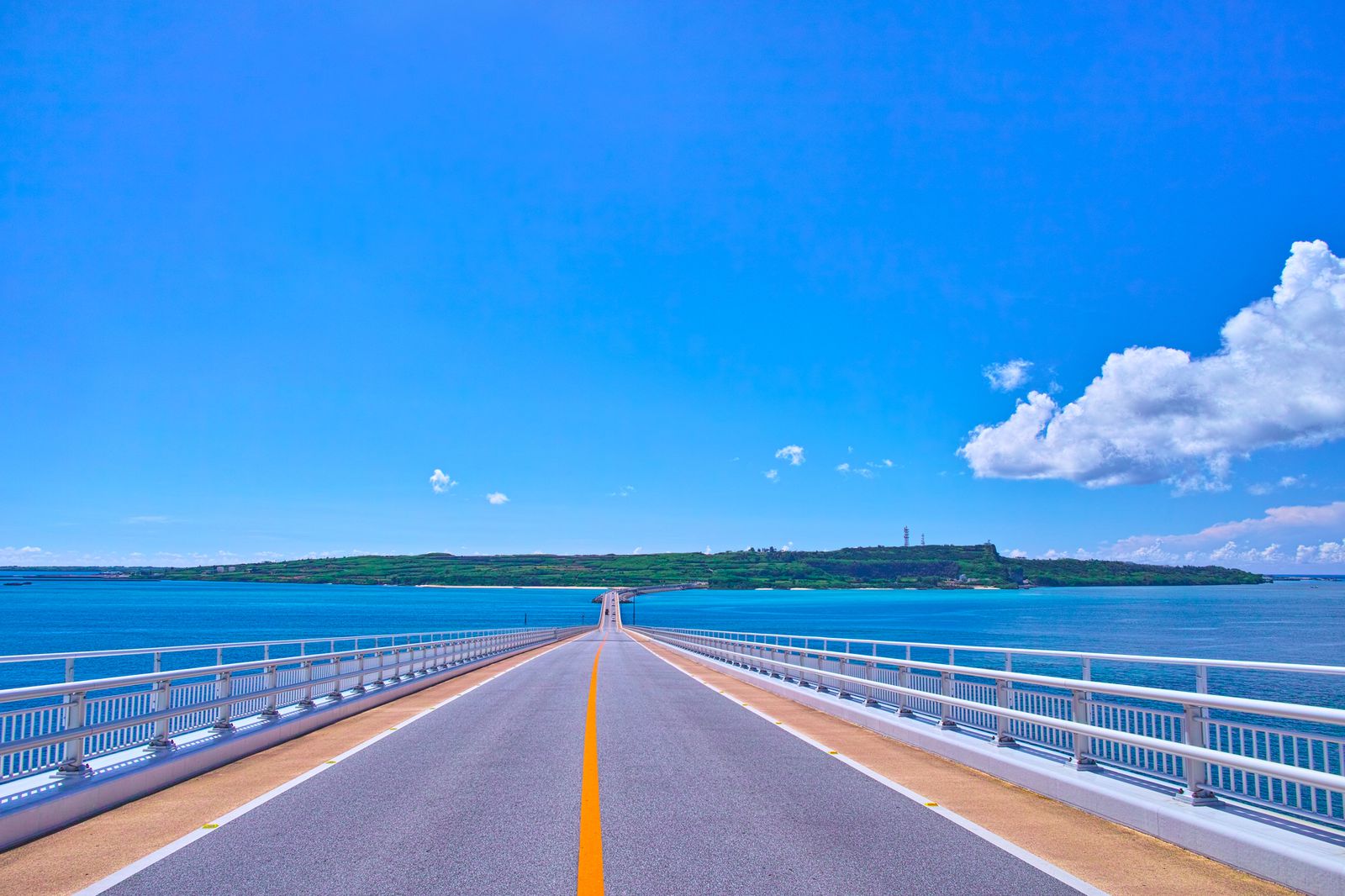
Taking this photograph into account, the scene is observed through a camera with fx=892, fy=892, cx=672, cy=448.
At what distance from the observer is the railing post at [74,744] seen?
7984 millimetres

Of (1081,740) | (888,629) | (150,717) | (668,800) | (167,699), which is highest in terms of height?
(167,699)

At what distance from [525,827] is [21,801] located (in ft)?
13.2

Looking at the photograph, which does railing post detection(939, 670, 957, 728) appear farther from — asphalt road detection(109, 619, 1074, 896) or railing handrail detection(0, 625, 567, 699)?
railing handrail detection(0, 625, 567, 699)

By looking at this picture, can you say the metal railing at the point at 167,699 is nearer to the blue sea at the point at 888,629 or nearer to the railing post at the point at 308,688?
the railing post at the point at 308,688

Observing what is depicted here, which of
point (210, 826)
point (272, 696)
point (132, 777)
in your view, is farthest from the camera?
point (272, 696)

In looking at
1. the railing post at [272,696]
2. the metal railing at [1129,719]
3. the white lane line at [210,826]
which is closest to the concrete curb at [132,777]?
the railing post at [272,696]

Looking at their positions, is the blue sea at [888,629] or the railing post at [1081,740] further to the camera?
the blue sea at [888,629]

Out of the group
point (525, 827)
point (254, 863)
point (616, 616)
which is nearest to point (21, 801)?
point (254, 863)

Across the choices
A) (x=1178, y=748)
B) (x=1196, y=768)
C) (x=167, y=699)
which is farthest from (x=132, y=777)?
(x=1196, y=768)

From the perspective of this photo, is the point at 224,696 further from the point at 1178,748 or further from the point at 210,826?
the point at 1178,748

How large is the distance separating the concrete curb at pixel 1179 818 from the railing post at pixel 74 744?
891 cm

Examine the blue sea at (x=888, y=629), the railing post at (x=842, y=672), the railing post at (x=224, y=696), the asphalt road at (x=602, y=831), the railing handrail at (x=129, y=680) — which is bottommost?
the blue sea at (x=888, y=629)

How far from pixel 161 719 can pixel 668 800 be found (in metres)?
5.75

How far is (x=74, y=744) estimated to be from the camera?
8.11 m
